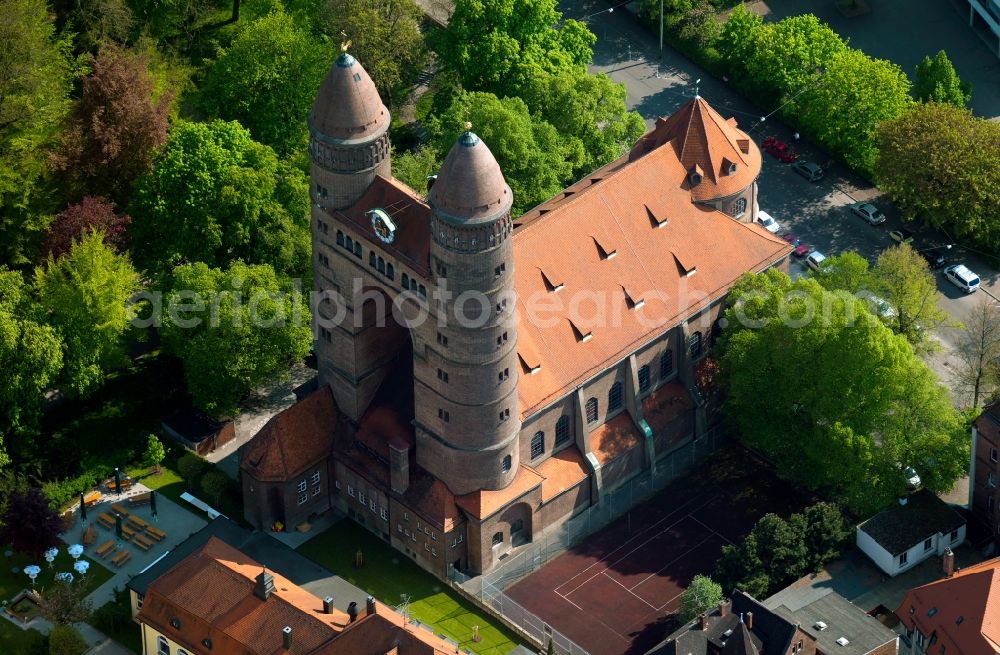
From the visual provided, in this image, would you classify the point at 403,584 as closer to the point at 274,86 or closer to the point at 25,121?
the point at 274,86

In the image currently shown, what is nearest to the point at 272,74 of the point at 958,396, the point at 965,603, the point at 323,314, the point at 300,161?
the point at 300,161

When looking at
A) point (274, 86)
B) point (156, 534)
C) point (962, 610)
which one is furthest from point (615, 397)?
point (274, 86)

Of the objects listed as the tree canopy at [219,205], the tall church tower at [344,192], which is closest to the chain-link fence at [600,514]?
the tall church tower at [344,192]

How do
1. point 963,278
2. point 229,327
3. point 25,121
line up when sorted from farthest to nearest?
point 963,278, point 25,121, point 229,327

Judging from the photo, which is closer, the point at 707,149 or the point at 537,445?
the point at 537,445

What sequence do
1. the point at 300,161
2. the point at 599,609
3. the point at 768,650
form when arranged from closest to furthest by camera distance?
the point at 768,650
the point at 599,609
the point at 300,161

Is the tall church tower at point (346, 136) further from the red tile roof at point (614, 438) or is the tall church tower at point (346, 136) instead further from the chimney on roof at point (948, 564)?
the chimney on roof at point (948, 564)

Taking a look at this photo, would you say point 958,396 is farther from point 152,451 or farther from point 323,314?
point 152,451
